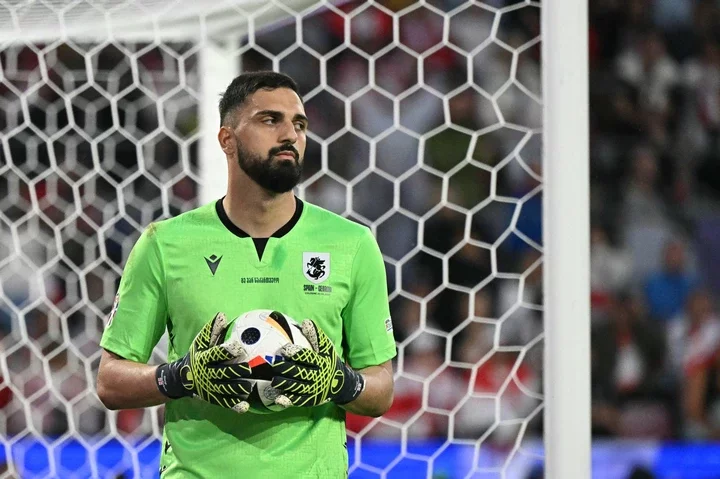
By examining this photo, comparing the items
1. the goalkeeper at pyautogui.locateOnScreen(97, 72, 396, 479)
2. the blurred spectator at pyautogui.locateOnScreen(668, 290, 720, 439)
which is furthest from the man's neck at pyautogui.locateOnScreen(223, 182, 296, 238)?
the blurred spectator at pyautogui.locateOnScreen(668, 290, 720, 439)

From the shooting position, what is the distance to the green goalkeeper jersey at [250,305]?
162cm

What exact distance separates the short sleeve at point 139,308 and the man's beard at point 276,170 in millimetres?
229

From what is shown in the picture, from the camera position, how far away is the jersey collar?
173 cm

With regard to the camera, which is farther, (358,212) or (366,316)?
(358,212)

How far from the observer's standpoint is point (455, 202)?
147 inches

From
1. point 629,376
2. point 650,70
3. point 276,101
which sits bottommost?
point 629,376

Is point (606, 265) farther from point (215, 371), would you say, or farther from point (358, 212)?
point (215, 371)

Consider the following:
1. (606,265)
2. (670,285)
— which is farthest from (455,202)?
(670,285)

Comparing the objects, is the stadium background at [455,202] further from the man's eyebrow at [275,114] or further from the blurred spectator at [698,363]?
the man's eyebrow at [275,114]

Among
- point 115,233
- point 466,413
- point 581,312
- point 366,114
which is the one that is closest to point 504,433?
point 466,413

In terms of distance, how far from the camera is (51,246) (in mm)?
3322

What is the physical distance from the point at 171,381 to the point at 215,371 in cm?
15

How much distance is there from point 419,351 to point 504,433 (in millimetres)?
543

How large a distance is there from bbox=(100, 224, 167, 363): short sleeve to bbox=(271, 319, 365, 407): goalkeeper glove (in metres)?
0.34
